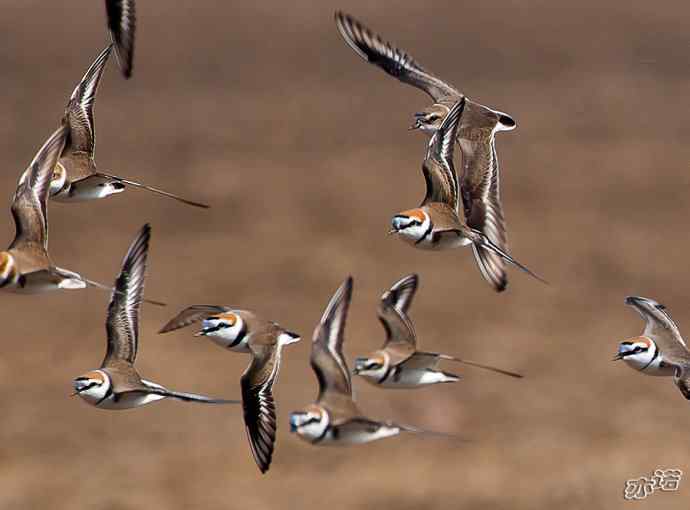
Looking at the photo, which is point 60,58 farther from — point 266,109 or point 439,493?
point 439,493

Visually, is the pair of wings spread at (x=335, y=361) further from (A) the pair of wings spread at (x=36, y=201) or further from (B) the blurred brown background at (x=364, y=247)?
(B) the blurred brown background at (x=364, y=247)

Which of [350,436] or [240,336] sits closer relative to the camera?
[350,436]

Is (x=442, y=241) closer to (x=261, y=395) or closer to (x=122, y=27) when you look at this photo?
(x=261, y=395)

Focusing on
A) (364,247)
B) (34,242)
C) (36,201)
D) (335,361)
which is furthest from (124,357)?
(364,247)

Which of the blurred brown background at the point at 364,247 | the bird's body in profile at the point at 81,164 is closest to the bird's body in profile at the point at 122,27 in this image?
the bird's body in profile at the point at 81,164

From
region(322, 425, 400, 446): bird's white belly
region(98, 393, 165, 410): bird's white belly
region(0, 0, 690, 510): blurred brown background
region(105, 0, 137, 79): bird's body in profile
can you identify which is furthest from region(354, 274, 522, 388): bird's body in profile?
region(0, 0, 690, 510): blurred brown background

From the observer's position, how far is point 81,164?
22.5 feet

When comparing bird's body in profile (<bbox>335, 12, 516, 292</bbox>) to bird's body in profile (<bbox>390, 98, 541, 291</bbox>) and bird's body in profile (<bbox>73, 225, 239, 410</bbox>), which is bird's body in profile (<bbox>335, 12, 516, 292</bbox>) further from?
bird's body in profile (<bbox>73, 225, 239, 410</bbox>)

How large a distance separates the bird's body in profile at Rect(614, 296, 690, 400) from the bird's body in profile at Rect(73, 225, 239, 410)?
170 cm

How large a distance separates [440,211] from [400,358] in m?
0.64

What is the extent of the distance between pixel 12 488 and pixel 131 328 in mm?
8090

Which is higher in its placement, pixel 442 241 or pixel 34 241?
pixel 442 241

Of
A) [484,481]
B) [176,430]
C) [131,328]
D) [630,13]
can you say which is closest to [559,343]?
[484,481]

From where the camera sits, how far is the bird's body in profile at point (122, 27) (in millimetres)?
6078
